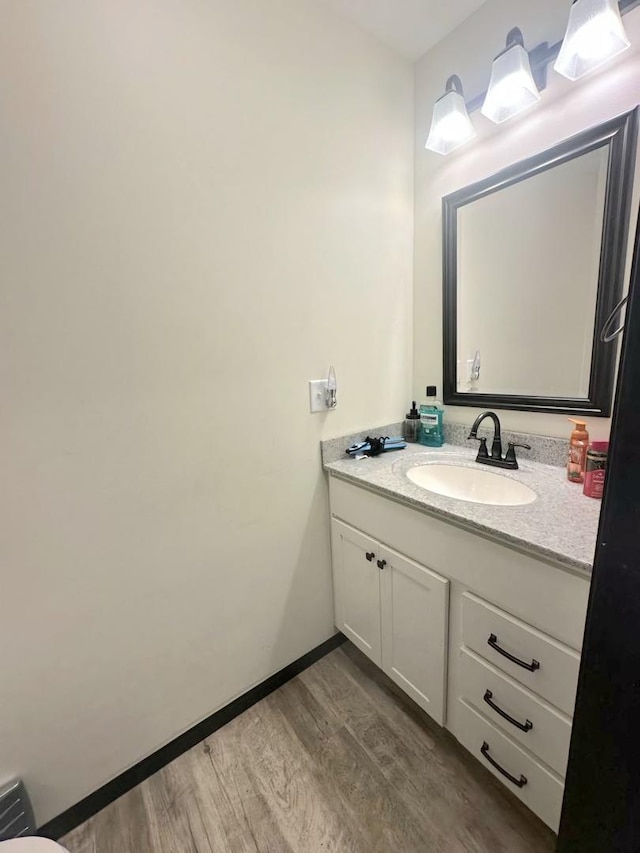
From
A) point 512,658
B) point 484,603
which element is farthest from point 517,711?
point 484,603

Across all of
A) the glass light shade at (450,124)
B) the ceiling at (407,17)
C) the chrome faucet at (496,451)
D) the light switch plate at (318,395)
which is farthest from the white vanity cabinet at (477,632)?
the ceiling at (407,17)

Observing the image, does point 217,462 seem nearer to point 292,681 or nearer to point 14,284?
point 14,284

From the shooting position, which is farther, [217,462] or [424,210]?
[424,210]

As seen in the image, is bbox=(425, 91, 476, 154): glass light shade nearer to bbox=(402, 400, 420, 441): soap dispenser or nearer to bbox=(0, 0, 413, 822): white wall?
bbox=(0, 0, 413, 822): white wall

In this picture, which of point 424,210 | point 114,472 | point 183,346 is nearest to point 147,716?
point 114,472

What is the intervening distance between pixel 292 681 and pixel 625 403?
1.57 metres

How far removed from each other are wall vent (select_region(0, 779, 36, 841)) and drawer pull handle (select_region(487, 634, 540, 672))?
1303 millimetres

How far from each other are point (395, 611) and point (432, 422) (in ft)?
2.57

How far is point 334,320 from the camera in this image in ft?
4.53

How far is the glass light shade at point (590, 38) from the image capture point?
926mm

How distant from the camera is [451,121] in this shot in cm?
130

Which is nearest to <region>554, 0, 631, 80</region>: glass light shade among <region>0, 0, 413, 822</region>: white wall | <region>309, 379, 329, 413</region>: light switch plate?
<region>0, 0, 413, 822</region>: white wall

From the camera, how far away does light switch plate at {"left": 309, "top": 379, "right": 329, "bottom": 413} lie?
4.46ft

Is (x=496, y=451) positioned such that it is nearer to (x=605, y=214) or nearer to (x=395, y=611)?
(x=395, y=611)
